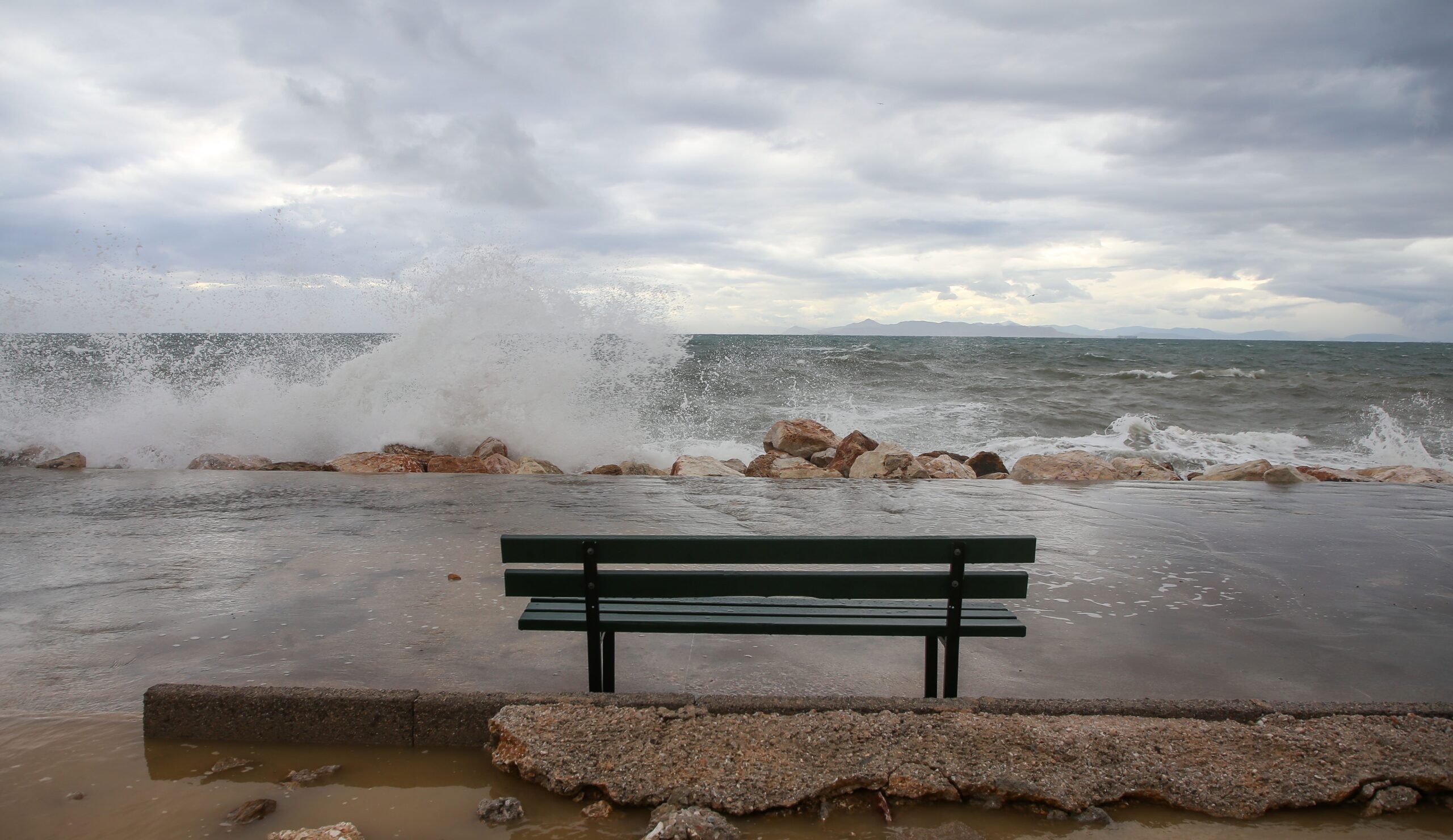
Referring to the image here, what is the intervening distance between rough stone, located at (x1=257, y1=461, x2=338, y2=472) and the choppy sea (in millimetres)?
1318

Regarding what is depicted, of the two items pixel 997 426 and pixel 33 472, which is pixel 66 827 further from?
pixel 997 426

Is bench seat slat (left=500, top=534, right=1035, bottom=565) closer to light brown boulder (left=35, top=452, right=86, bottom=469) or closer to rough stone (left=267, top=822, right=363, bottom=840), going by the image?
rough stone (left=267, top=822, right=363, bottom=840)

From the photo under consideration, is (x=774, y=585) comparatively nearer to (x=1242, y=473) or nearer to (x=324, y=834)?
(x=324, y=834)

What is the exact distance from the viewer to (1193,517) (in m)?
7.30

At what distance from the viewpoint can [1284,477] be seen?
9609 mm

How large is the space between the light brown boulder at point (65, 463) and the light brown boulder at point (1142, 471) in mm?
12197

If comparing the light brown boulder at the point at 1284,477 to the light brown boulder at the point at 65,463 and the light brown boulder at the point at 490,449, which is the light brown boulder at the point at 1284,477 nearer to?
the light brown boulder at the point at 490,449

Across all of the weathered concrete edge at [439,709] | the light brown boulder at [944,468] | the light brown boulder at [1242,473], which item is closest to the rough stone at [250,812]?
the weathered concrete edge at [439,709]

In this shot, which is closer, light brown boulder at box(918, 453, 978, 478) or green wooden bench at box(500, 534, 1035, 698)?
green wooden bench at box(500, 534, 1035, 698)

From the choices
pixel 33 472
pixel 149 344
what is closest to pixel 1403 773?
pixel 33 472

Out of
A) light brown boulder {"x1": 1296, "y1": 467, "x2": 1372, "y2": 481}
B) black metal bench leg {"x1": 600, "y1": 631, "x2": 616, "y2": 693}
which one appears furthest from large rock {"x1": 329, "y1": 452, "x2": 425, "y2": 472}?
light brown boulder {"x1": 1296, "y1": 467, "x2": 1372, "y2": 481}

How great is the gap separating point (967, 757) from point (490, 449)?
858 cm

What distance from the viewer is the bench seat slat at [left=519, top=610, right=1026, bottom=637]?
9.79ft

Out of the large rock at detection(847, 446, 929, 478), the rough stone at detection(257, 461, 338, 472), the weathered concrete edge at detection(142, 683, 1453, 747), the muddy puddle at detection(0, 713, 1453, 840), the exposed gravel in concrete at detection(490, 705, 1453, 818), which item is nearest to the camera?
the muddy puddle at detection(0, 713, 1453, 840)
